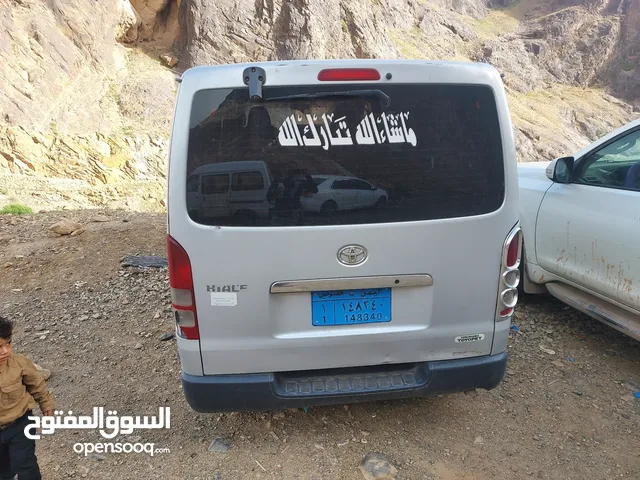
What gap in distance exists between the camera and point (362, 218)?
6.91ft

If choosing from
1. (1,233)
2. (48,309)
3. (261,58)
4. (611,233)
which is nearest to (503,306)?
(611,233)

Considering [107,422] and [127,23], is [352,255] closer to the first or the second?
[107,422]

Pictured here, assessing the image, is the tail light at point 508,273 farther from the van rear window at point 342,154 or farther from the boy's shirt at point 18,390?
the boy's shirt at point 18,390

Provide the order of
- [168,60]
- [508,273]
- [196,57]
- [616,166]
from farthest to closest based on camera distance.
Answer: [196,57], [168,60], [616,166], [508,273]

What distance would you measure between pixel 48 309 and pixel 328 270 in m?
3.37

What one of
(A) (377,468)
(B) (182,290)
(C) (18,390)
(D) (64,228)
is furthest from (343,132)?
(D) (64,228)

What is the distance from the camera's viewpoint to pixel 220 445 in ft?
8.27

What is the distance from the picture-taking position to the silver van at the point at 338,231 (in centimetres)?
200

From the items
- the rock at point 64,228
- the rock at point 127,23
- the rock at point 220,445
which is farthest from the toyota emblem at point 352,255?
the rock at point 127,23

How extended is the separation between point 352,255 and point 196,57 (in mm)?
20651

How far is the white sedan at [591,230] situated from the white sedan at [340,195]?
6.78 ft

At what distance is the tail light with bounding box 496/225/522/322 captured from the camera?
228cm

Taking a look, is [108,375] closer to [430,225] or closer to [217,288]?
[217,288]

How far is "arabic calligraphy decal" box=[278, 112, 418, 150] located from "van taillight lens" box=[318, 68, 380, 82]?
0.53ft
